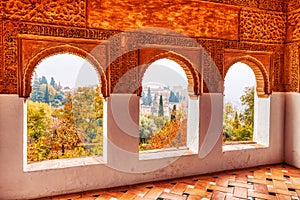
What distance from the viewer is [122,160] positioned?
396 centimetres

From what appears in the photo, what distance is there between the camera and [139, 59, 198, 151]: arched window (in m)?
5.04

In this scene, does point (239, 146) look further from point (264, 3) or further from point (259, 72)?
point (264, 3)

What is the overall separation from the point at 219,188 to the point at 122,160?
150 cm

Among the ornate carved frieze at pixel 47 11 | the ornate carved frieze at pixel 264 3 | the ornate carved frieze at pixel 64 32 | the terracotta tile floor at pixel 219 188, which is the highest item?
the ornate carved frieze at pixel 264 3

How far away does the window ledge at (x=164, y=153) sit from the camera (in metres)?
4.19

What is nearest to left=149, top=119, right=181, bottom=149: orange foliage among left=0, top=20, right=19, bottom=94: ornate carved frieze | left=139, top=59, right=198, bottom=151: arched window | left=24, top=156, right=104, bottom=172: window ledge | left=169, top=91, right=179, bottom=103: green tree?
left=139, top=59, right=198, bottom=151: arched window

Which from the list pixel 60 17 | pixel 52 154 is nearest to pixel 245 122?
pixel 52 154

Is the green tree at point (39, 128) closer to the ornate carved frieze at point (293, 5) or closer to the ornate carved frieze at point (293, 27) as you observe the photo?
the ornate carved frieze at point (293, 27)

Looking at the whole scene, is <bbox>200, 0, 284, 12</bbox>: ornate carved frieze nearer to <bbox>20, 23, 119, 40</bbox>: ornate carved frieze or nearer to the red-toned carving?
the red-toned carving

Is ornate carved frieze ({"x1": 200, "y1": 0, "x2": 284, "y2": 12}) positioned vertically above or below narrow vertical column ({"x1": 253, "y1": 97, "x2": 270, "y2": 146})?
above

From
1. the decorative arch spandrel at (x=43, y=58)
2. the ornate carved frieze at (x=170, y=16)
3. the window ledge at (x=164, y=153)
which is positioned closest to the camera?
the decorative arch spandrel at (x=43, y=58)

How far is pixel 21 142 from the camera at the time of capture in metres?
3.45

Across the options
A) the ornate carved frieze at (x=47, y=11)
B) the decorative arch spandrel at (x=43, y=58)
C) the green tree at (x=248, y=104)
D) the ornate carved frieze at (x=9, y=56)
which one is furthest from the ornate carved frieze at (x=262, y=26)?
the ornate carved frieze at (x=9, y=56)

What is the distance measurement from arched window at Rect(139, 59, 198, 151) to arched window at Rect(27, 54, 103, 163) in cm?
98
